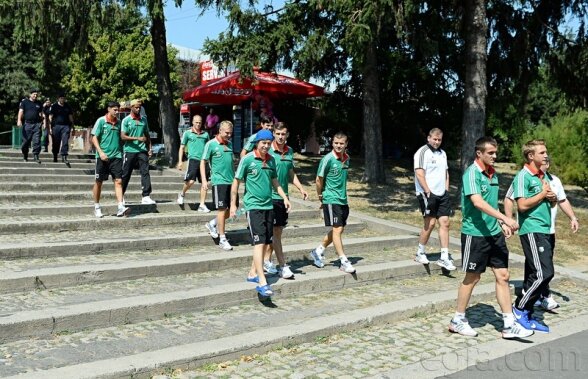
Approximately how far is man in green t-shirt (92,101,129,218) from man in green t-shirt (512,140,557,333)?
620cm

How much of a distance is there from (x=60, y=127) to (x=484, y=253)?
11.6m

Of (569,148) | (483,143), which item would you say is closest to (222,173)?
(483,143)

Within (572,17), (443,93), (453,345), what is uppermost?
(572,17)

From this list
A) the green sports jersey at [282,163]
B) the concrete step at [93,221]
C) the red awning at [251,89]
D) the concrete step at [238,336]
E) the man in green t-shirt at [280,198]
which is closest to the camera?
the concrete step at [238,336]

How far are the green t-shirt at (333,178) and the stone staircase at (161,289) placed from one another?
95 cm

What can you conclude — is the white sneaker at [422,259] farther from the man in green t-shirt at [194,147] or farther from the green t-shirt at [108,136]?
the green t-shirt at [108,136]

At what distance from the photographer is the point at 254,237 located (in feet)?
22.4

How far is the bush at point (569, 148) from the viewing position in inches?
890

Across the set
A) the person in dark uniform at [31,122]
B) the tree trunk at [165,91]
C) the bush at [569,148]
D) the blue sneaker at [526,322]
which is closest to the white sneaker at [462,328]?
the blue sneaker at [526,322]

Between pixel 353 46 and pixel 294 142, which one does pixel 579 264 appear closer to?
pixel 353 46

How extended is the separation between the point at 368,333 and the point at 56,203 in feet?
22.9

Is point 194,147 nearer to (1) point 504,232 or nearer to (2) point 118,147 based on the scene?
(2) point 118,147

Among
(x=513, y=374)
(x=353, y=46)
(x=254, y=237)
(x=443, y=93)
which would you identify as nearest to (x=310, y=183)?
(x=353, y=46)

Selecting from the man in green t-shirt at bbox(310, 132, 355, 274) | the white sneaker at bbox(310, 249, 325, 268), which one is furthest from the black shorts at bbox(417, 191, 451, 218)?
the white sneaker at bbox(310, 249, 325, 268)
